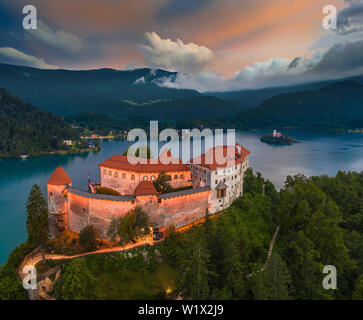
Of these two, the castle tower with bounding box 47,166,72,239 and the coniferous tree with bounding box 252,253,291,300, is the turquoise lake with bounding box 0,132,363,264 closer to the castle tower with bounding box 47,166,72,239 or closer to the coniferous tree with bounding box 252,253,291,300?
the castle tower with bounding box 47,166,72,239

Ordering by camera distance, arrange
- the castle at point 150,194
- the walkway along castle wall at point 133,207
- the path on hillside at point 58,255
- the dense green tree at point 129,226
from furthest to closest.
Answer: the castle at point 150,194 → the walkway along castle wall at point 133,207 → the path on hillside at point 58,255 → the dense green tree at point 129,226

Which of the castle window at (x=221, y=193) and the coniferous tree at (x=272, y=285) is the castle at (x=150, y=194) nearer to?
the castle window at (x=221, y=193)

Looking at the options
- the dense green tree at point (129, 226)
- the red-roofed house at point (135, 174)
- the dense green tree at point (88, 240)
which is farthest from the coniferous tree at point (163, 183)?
the dense green tree at point (88, 240)

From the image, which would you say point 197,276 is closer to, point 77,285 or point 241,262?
point 241,262

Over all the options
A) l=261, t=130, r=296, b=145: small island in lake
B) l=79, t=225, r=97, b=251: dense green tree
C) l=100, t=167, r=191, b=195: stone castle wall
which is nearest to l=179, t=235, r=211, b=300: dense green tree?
l=79, t=225, r=97, b=251: dense green tree

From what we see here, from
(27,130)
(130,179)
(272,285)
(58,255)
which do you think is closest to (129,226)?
(58,255)
